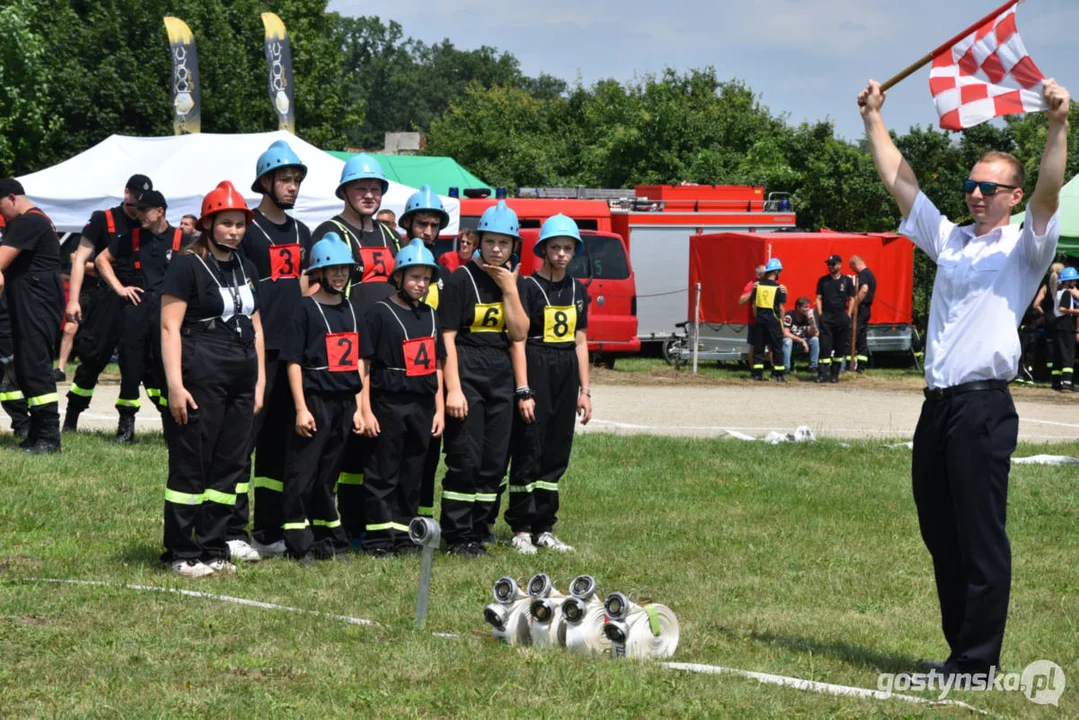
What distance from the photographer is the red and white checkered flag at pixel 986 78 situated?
5855 millimetres

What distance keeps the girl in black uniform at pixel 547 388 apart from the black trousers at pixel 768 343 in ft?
47.3

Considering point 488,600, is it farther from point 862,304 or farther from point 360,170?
point 862,304

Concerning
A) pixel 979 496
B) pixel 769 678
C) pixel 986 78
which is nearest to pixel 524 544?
pixel 769 678

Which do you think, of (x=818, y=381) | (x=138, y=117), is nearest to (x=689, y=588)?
(x=818, y=381)

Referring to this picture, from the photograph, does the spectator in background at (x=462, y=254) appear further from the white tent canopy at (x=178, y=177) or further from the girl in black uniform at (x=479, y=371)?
the white tent canopy at (x=178, y=177)

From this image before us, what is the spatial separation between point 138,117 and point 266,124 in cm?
434

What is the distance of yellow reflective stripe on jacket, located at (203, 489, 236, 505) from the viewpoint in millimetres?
7668

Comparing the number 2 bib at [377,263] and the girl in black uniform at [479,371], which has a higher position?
the number 2 bib at [377,263]

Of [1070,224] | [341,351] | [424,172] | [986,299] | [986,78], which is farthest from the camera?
[424,172]

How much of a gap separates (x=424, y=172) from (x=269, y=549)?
2416 centimetres

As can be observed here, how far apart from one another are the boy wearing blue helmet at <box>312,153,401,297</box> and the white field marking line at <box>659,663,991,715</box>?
3.37 m

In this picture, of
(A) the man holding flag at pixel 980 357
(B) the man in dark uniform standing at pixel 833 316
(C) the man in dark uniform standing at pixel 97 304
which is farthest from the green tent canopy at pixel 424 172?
(A) the man holding flag at pixel 980 357

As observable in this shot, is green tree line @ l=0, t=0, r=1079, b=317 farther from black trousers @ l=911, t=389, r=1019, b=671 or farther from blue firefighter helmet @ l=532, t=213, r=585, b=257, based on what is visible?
black trousers @ l=911, t=389, r=1019, b=671

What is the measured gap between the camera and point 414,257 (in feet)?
26.5
